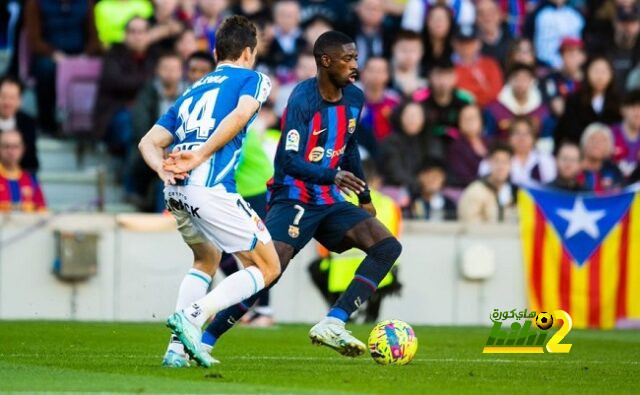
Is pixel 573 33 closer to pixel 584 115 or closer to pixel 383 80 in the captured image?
pixel 584 115

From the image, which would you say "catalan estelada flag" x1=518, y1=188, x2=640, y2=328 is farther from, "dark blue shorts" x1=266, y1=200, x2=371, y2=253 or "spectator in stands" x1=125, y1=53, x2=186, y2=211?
"dark blue shorts" x1=266, y1=200, x2=371, y2=253

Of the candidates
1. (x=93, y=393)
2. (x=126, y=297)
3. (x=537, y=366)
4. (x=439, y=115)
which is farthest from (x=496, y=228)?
(x=93, y=393)

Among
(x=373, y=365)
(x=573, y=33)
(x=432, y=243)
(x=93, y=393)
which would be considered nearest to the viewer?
(x=93, y=393)

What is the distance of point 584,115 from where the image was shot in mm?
18875

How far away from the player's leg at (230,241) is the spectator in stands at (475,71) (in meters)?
10.2

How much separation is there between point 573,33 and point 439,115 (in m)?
3.34

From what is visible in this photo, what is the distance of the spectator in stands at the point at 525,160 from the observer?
1786 centimetres

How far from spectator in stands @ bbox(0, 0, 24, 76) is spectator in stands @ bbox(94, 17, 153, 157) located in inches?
59.5

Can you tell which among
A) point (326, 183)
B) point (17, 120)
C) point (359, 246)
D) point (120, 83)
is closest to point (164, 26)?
point (120, 83)

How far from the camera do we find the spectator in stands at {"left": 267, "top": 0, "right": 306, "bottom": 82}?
18.8 metres

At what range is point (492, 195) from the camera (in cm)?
1711

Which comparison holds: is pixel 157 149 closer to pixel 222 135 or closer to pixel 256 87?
pixel 222 135

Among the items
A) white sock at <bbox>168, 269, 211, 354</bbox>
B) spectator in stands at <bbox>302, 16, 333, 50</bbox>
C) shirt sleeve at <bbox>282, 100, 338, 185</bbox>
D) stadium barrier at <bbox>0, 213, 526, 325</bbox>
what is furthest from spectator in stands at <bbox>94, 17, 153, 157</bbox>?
white sock at <bbox>168, 269, 211, 354</bbox>

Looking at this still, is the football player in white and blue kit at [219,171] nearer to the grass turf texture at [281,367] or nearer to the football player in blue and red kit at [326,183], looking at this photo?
the grass turf texture at [281,367]
